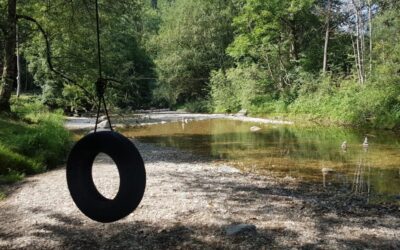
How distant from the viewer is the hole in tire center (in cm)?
868

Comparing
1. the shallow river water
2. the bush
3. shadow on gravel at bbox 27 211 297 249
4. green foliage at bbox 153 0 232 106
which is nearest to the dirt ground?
shadow on gravel at bbox 27 211 297 249

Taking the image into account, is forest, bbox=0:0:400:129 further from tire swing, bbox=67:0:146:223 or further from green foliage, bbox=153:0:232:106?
tire swing, bbox=67:0:146:223

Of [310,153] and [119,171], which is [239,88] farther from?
[119,171]

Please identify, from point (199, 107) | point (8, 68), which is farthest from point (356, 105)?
point (199, 107)

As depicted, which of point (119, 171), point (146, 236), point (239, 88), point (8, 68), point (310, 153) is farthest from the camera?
point (239, 88)

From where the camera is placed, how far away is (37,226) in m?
6.30

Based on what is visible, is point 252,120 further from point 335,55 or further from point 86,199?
point 86,199

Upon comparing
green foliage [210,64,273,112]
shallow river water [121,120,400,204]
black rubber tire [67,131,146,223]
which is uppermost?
green foliage [210,64,273,112]

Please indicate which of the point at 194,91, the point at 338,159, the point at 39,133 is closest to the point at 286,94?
the point at 194,91

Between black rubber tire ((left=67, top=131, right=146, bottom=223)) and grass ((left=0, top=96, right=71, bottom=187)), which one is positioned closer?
black rubber tire ((left=67, top=131, right=146, bottom=223))

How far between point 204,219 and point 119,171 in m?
2.59

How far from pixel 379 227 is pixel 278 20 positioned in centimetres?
3130

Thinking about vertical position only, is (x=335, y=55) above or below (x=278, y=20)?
below

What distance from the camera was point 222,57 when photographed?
4500 centimetres
